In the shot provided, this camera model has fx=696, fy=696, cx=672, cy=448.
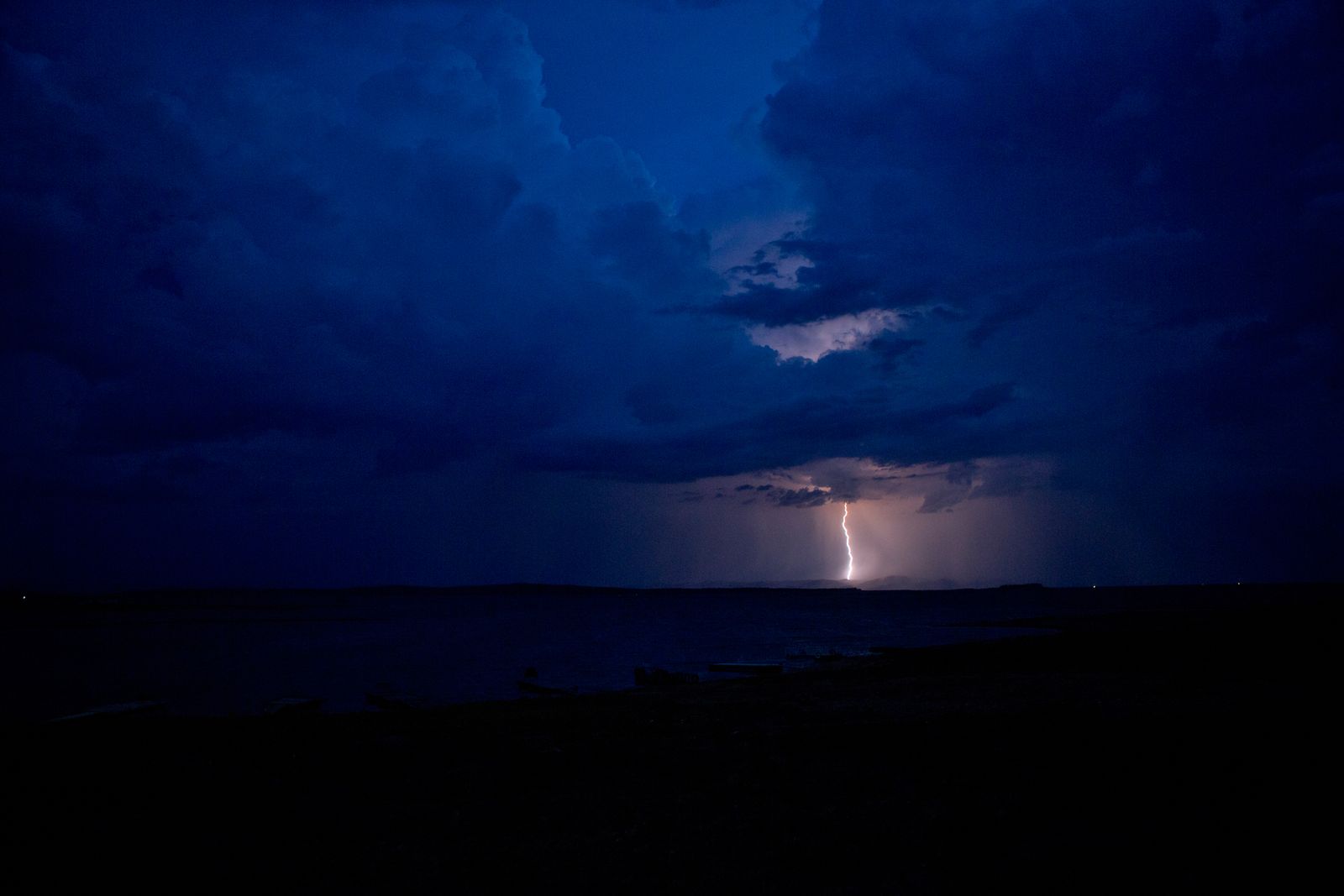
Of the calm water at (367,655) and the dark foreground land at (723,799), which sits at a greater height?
the dark foreground land at (723,799)

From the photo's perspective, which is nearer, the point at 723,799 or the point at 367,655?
the point at 723,799

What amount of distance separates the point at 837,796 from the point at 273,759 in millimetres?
11623

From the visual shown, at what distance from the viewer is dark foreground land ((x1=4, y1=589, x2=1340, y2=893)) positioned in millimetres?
8289

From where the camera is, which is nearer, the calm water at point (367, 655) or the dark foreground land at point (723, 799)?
the dark foreground land at point (723, 799)

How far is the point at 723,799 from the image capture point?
11188mm

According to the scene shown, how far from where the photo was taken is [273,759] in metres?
14.6

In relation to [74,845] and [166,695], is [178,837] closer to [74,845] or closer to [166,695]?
[74,845]

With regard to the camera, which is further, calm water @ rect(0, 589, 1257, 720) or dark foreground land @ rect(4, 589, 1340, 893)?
calm water @ rect(0, 589, 1257, 720)

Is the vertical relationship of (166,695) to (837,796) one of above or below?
below

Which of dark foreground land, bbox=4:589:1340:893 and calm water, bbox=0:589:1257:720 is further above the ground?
dark foreground land, bbox=4:589:1340:893

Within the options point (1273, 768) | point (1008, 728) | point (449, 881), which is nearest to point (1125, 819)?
point (1273, 768)

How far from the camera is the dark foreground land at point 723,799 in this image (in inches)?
326

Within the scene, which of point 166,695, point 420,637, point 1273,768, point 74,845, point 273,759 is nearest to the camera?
point 74,845

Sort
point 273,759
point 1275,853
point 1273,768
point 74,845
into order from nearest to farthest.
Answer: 1. point 1275,853
2. point 74,845
3. point 1273,768
4. point 273,759
